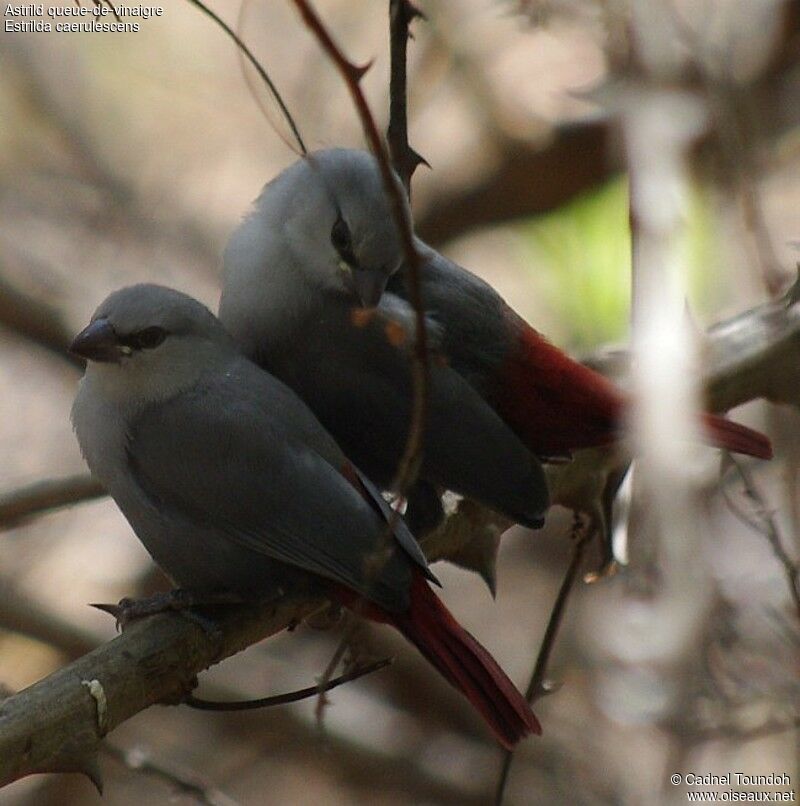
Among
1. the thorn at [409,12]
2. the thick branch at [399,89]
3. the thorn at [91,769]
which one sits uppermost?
the thorn at [409,12]

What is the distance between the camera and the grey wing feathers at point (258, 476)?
9.71 ft

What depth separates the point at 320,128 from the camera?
651 cm

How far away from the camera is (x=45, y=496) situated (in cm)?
375

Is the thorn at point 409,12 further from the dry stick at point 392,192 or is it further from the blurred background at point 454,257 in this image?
the blurred background at point 454,257

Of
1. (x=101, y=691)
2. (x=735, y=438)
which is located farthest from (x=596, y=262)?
(x=101, y=691)

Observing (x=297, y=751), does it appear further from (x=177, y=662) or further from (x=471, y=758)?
(x=177, y=662)

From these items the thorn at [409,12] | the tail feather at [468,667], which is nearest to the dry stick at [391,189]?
the tail feather at [468,667]

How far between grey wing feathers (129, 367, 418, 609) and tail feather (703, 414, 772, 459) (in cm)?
99

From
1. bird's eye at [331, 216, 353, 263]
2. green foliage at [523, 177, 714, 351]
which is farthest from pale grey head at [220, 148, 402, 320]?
green foliage at [523, 177, 714, 351]

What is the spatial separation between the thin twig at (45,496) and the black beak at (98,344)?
752mm

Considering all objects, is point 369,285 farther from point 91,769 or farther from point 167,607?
point 91,769

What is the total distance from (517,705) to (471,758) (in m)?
3.04

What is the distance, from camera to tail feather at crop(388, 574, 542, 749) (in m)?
2.78

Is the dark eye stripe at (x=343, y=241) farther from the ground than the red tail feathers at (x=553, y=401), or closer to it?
farther from the ground
